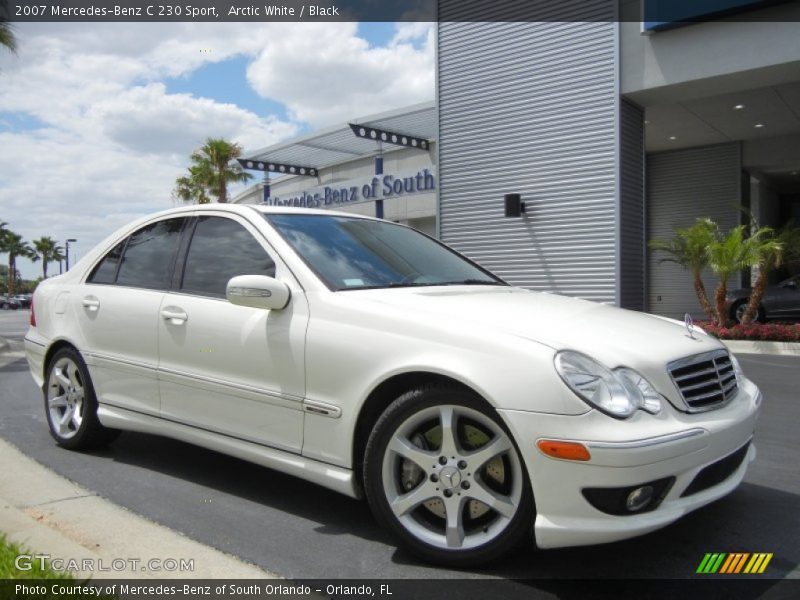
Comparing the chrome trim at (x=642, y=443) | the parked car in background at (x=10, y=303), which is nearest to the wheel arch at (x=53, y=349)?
the chrome trim at (x=642, y=443)

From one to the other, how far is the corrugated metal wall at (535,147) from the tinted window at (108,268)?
34.6 feet

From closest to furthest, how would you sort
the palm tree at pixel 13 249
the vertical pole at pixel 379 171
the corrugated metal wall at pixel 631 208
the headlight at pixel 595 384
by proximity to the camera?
the headlight at pixel 595 384 → the corrugated metal wall at pixel 631 208 → the vertical pole at pixel 379 171 → the palm tree at pixel 13 249

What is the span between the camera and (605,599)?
2457 millimetres

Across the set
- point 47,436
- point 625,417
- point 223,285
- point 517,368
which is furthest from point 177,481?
point 625,417

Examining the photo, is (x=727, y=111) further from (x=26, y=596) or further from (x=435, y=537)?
(x=26, y=596)

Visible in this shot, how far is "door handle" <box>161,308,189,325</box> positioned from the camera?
144 inches

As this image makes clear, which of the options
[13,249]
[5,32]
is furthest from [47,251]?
[5,32]

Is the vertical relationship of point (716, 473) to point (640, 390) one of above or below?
below

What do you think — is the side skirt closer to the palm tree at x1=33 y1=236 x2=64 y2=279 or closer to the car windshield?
the car windshield

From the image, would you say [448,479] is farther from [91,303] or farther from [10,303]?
[10,303]

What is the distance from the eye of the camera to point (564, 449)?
94.7 inches

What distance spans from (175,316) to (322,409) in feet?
3.86

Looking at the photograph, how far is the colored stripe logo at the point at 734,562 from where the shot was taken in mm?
2684

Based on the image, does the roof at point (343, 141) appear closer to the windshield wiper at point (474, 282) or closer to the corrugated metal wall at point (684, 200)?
the corrugated metal wall at point (684, 200)
